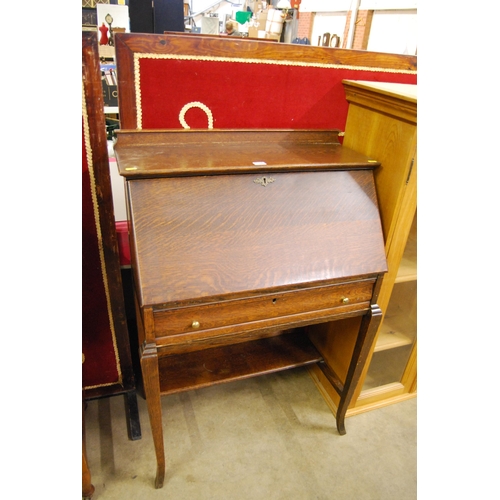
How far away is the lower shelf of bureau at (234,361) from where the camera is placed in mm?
1543

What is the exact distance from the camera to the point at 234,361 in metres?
1.68

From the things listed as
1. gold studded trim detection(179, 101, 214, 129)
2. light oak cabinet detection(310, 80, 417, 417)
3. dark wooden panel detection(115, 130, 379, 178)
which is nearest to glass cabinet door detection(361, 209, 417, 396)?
light oak cabinet detection(310, 80, 417, 417)

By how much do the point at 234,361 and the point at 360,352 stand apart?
1.87 ft

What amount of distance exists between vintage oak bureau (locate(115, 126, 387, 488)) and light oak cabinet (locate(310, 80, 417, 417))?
0.08m

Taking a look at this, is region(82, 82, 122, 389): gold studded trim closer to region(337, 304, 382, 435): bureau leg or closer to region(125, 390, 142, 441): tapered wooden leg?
region(125, 390, 142, 441): tapered wooden leg

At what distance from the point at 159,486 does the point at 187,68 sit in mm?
1626

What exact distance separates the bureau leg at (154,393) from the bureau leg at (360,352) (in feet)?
2.60

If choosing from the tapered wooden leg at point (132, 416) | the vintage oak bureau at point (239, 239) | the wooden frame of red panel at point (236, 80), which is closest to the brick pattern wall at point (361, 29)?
the wooden frame of red panel at point (236, 80)

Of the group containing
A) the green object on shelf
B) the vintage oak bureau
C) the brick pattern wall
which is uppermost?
the green object on shelf

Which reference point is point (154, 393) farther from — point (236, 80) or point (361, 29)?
point (361, 29)

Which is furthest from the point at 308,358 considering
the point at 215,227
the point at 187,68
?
the point at 187,68

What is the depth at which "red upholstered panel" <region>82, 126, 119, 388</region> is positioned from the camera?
1.29 meters

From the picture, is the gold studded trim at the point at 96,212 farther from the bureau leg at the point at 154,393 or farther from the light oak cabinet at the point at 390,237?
the light oak cabinet at the point at 390,237

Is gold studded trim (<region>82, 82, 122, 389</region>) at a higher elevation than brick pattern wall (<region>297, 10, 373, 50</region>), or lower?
lower
